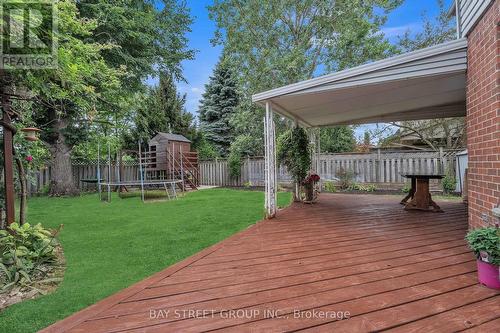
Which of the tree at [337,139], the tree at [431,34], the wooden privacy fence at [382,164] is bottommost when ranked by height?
the wooden privacy fence at [382,164]

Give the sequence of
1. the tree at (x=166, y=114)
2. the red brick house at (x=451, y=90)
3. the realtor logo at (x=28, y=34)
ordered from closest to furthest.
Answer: the realtor logo at (x=28, y=34), the red brick house at (x=451, y=90), the tree at (x=166, y=114)

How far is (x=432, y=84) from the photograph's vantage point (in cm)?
390

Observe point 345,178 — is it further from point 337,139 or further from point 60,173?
point 60,173

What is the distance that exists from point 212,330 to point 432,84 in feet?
13.3

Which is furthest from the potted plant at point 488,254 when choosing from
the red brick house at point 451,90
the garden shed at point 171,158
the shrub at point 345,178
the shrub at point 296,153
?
the garden shed at point 171,158

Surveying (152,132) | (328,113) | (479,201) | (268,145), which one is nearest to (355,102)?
(328,113)

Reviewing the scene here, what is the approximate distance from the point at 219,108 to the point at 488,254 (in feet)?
56.8

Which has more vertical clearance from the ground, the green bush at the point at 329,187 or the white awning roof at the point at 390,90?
the white awning roof at the point at 390,90

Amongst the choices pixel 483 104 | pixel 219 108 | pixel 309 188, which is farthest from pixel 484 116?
pixel 219 108

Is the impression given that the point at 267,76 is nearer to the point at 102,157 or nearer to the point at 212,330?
the point at 102,157

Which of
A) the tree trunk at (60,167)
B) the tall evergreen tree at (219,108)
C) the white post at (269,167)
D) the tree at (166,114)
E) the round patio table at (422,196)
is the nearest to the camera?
the white post at (269,167)

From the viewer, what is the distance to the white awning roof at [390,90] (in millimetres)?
3188

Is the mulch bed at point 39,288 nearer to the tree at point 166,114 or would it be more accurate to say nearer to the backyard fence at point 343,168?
the backyard fence at point 343,168

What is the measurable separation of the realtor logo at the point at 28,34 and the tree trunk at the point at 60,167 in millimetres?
8422
